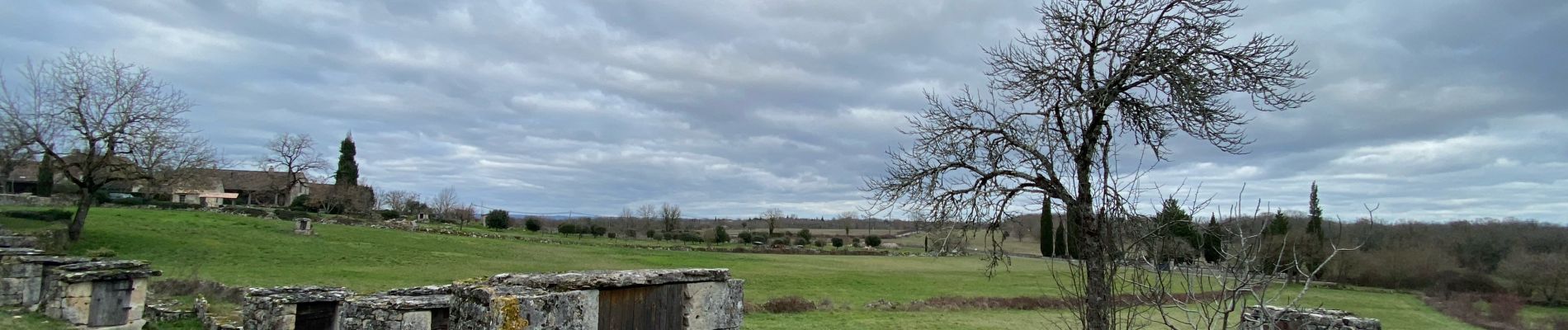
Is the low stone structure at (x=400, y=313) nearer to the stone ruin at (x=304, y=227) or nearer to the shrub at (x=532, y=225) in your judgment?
the stone ruin at (x=304, y=227)

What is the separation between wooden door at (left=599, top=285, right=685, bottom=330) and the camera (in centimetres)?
662

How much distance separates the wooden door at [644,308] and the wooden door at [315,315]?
9006 millimetres

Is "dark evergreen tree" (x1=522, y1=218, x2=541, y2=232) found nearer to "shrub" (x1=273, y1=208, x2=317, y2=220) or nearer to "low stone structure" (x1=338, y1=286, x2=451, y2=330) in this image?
"shrub" (x1=273, y1=208, x2=317, y2=220)

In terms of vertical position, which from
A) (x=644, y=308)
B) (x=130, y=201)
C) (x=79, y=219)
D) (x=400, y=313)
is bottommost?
(x=400, y=313)

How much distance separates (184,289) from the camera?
826 inches

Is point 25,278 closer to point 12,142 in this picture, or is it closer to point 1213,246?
point 12,142

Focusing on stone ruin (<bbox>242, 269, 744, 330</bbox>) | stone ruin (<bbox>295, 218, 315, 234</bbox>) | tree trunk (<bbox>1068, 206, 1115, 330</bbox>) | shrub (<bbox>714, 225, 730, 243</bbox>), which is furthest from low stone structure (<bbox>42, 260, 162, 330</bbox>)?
shrub (<bbox>714, 225, 730, 243</bbox>)

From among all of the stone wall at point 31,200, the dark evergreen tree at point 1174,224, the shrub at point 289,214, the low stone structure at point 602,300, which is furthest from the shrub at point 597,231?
the dark evergreen tree at point 1174,224

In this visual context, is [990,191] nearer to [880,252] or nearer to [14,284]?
[14,284]

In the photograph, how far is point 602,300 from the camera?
6551mm

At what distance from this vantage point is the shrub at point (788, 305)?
1057 inches

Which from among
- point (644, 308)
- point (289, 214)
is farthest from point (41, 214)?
point (644, 308)

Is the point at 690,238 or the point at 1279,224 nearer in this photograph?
the point at 1279,224

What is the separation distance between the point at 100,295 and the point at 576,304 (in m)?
13.9
